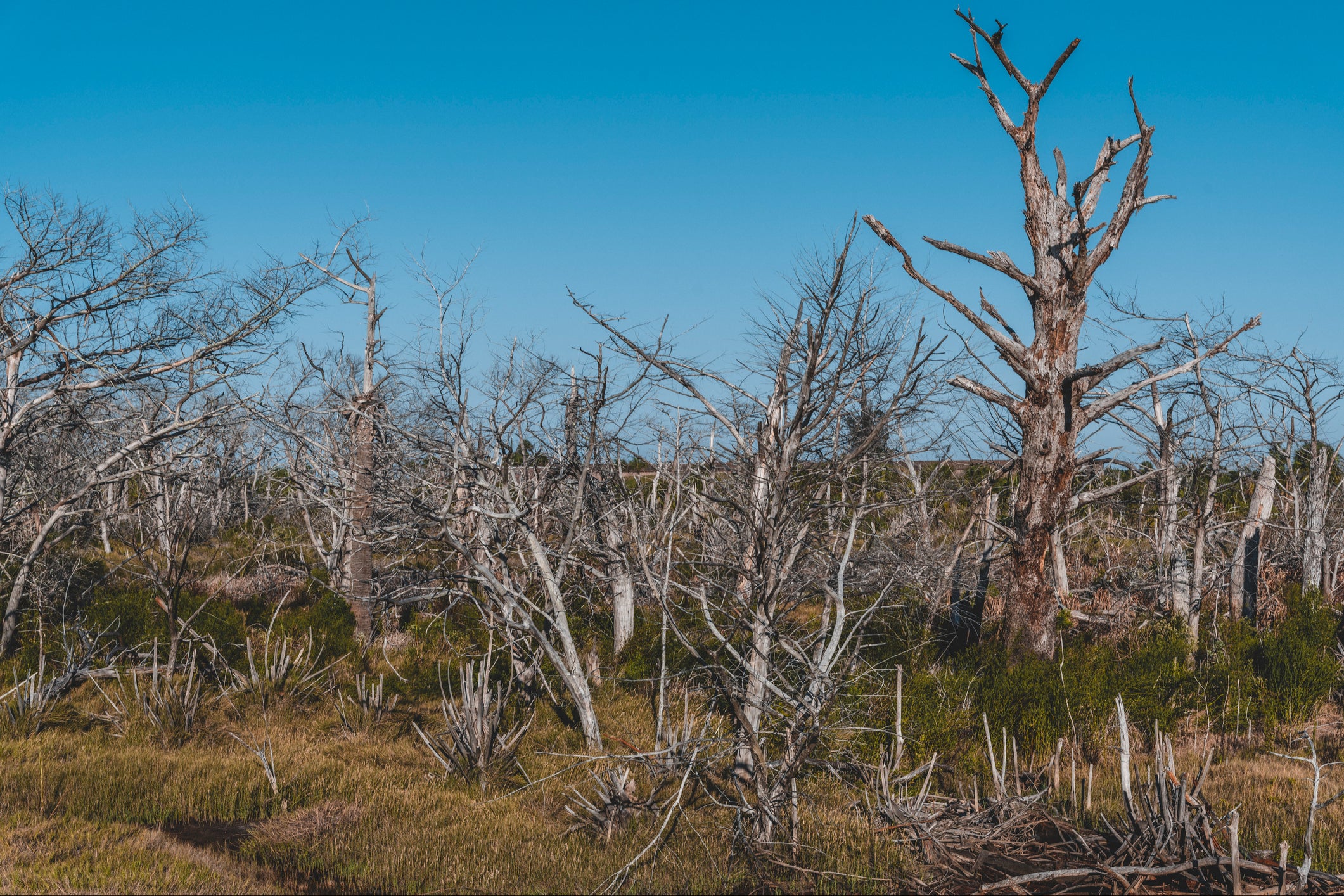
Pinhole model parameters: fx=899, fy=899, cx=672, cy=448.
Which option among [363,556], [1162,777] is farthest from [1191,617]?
[363,556]

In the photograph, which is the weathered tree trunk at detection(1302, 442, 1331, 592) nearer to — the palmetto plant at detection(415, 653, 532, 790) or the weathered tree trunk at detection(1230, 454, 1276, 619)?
the weathered tree trunk at detection(1230, 454, 1276, 619)

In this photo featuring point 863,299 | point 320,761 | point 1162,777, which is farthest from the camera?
point 320,761

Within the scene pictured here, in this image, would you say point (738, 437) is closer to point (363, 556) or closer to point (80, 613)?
point (363, 556)

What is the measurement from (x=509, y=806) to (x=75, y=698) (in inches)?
218

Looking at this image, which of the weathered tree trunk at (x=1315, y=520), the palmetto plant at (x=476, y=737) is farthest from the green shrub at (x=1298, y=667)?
the palmetto plant at (x=476, y=737)

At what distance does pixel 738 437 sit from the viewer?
10195 millimetres

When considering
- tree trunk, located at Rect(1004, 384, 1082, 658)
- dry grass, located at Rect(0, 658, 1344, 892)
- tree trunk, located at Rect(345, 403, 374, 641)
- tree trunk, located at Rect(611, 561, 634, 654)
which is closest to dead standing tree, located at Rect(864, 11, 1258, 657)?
tree trunk, located at Rect(1004, 384, 1082, 658)

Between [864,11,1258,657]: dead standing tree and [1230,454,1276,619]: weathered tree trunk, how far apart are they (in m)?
4.05

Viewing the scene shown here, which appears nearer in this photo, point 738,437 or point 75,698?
point 75,698

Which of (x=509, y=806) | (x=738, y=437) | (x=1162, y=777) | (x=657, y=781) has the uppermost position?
(x=738, y=437)

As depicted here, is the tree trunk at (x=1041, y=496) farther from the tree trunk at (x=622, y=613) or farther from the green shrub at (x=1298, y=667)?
the tree trunk at (x=622, y=613)

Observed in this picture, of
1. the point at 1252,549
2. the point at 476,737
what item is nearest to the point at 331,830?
the point at 476,737

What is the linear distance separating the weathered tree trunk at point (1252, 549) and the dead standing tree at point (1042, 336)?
405 centimetres

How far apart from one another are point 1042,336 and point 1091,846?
573cm
